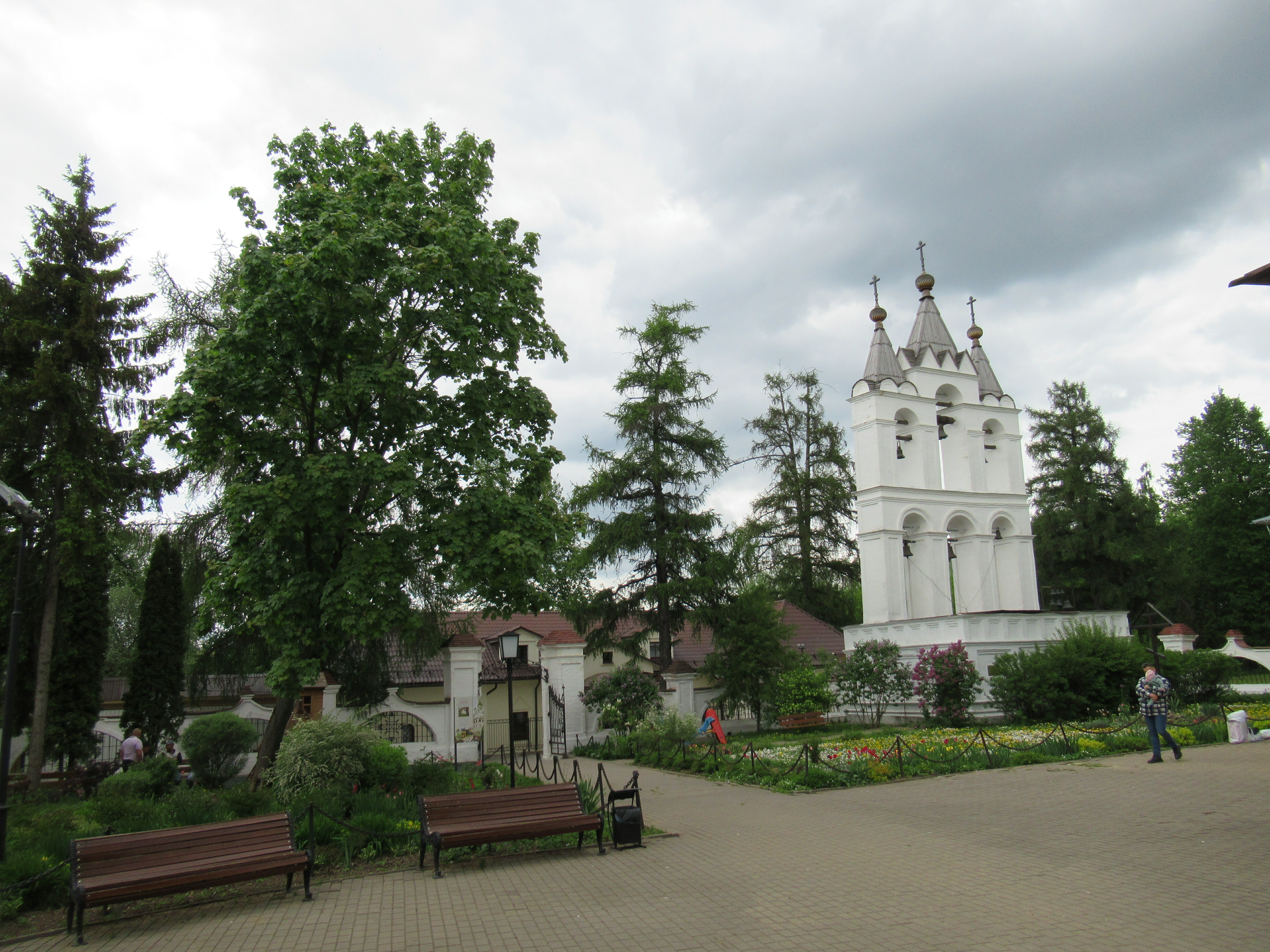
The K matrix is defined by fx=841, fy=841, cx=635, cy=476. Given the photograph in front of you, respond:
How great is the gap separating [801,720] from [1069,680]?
7.56 meters

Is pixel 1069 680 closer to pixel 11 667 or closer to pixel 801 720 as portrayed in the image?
pixel 801 720

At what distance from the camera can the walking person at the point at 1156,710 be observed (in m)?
15.4

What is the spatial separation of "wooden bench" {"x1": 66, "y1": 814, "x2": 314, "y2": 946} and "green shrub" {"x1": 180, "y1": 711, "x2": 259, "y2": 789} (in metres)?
6.42

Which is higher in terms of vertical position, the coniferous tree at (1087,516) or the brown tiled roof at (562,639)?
the coniferous tree at (1087,516)

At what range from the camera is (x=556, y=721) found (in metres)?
24.4

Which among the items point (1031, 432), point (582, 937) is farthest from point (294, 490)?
A: point (1031, 432)

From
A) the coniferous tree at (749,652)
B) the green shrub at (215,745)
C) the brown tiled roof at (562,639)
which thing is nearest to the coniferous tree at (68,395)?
the green shrub at (215,745)

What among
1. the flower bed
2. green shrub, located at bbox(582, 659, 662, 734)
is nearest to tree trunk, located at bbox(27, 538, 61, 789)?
the flower bed

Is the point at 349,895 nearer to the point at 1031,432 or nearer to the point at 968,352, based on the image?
the point at 968,352

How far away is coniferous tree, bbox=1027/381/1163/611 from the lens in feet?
131

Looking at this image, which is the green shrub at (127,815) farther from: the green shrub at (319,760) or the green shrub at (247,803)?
the green shrub at (319,760)

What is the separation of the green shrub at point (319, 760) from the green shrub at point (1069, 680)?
696 inches

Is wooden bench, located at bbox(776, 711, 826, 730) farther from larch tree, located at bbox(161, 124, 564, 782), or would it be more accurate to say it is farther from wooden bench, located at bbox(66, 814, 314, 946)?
wooden bench, located at bbox(66, 814, 314, 946)

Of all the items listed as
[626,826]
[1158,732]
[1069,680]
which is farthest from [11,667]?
[1069,680]
